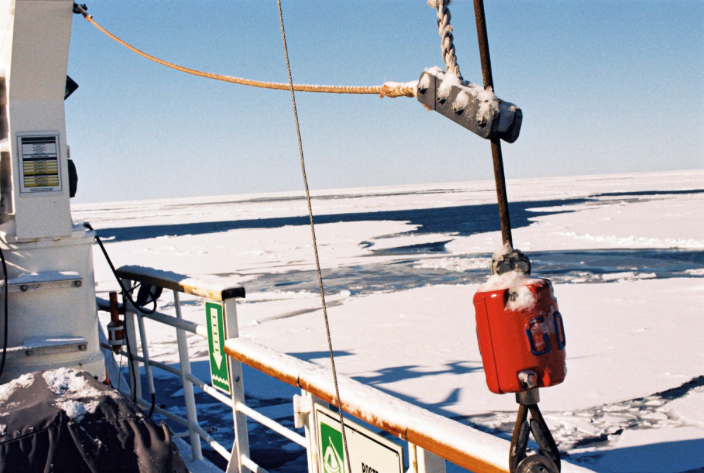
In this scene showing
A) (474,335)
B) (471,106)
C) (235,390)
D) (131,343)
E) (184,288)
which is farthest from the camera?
(474,335)

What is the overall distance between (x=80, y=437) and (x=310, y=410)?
751mm

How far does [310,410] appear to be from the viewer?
1952mm

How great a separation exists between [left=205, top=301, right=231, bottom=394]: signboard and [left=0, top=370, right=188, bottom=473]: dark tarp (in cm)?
55

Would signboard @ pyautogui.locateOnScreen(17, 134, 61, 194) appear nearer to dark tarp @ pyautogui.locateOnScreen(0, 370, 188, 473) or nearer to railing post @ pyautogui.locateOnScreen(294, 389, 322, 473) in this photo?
dark tarp @ pyautogui.locateOnScreen(0, 370, 188, 473)

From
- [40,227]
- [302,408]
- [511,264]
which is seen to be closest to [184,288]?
[40,227]

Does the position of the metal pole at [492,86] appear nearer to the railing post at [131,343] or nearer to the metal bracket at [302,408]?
the metal bracket at [302,408]

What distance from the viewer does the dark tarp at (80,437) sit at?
1.92m

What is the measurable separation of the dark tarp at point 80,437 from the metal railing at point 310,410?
44 cm

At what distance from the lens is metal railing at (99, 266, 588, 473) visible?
4.17ft

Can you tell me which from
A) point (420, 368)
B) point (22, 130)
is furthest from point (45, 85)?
point (420, 368)

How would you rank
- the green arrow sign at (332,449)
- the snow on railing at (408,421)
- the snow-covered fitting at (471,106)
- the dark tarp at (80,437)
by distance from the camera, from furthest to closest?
the dark tarp at (80,437)
the green arrow sign at (332,449)
the snow on railing at (408,421)
the snow-covered fitting at (471,106)

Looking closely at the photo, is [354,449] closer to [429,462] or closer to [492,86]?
[429,462]

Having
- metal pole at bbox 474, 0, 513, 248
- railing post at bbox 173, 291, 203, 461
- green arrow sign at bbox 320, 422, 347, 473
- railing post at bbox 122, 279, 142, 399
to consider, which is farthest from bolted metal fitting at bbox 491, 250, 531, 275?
railing post at bbox 122, 279, 142, 399

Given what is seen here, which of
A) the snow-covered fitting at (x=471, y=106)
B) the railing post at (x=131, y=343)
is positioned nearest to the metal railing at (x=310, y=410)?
the railing post at (x=131, y=343)
